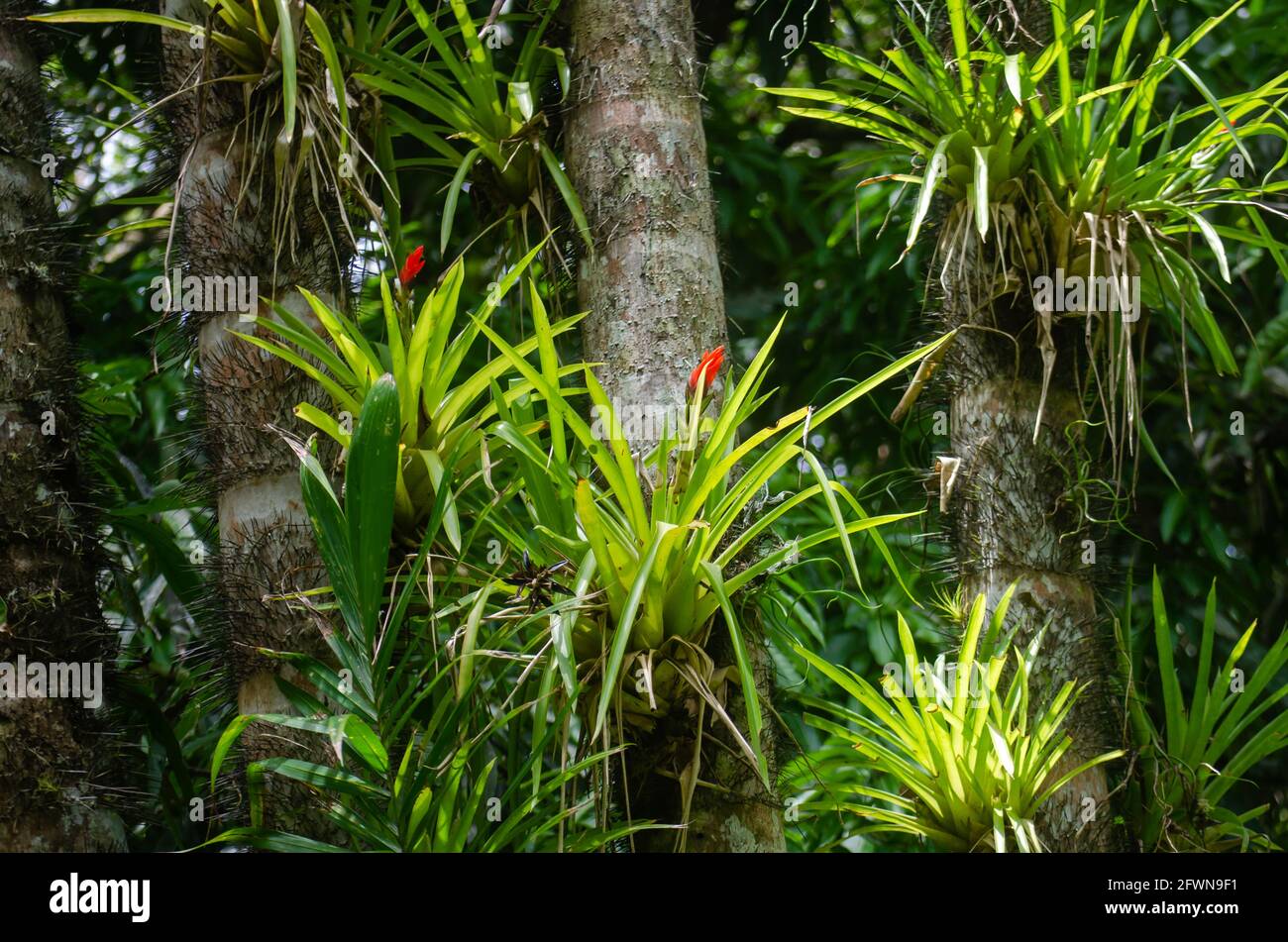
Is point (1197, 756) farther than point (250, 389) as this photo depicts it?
Yes

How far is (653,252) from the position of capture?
175cm

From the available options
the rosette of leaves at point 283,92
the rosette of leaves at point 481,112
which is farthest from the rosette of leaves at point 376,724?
the rosette of leaves at point 481,112

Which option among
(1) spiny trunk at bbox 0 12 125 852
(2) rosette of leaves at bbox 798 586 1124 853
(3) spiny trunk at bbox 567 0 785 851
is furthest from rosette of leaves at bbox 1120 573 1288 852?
(1) spiny trunk at bbox 0 12 125 852

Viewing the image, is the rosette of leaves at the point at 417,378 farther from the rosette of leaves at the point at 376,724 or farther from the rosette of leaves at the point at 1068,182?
the rosette of leaves at the point at 1068,182

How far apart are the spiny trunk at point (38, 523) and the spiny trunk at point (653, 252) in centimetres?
75

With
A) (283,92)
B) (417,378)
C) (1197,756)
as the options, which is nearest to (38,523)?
(417,378)

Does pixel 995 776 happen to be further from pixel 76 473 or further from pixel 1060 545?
pixel 76 473

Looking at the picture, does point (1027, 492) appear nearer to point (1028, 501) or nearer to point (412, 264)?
point (1028, 501)

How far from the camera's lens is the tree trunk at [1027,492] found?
68.6 inches

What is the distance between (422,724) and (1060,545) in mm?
1015

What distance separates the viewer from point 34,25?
187 centimetres

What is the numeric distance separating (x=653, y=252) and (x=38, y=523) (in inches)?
37.6
